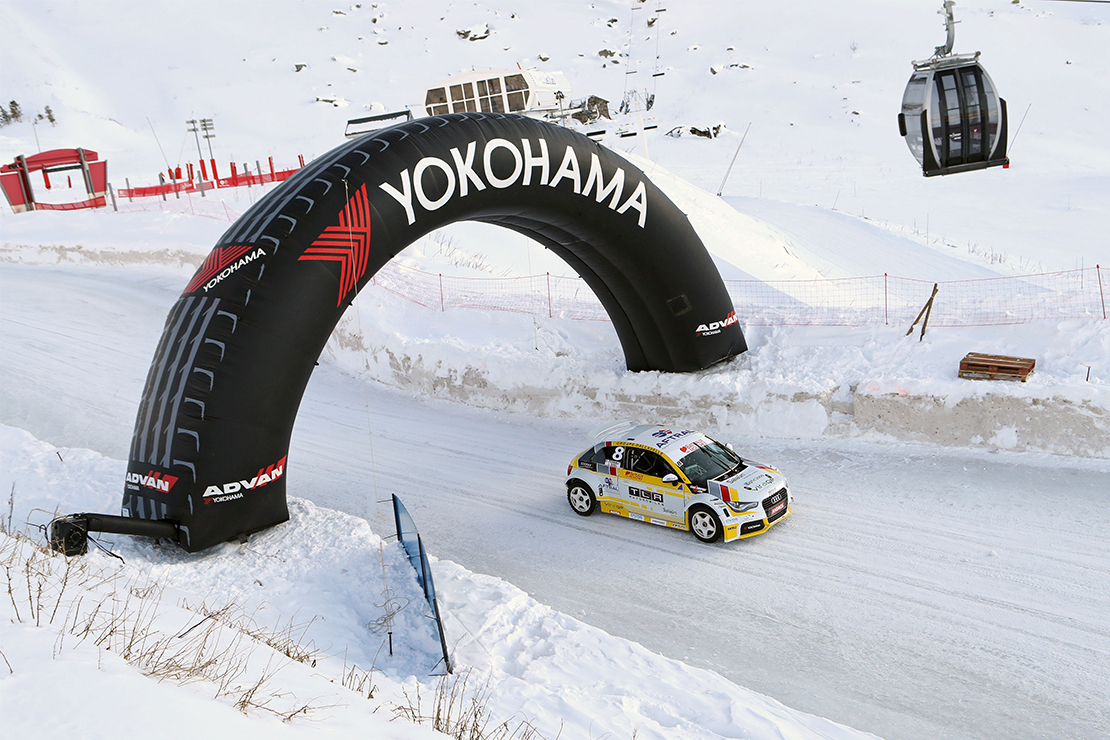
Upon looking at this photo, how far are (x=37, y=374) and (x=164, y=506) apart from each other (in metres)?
9.73

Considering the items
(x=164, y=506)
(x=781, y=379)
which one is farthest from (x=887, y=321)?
(x=164, y=506)

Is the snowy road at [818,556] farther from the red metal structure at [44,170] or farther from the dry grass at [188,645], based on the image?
the red metal structure at [44,170]

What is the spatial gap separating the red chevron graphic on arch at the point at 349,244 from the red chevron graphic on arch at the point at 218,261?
2.82 ft

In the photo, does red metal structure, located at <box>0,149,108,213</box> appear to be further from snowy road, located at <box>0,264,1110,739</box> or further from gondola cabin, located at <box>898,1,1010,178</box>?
gondola cabin, located at <box>898,1,1010,178</box>

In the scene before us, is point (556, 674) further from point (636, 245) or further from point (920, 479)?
point (636, 245)

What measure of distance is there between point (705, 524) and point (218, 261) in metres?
7.47

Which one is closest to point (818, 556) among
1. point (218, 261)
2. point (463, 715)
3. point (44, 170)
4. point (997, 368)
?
point (997, 368)

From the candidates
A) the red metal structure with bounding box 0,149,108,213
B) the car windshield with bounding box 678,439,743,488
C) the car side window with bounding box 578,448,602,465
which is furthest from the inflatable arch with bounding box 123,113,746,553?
the red metal structure with bounding box 0,149,108,213

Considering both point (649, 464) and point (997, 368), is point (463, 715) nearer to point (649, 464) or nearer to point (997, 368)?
point (649, 464)

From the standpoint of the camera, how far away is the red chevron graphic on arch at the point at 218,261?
9.97m

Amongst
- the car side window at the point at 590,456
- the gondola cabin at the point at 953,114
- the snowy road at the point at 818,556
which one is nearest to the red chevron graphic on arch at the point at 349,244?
the snowy road at the point at 818,556

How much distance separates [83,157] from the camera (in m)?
30.6

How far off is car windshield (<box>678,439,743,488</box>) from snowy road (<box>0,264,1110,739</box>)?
3.28ft

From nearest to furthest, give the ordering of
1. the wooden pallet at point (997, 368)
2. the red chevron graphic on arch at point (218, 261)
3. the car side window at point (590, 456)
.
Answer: the red chevron graphic on arch at point (218, 261)
the car side window at point (590, 456)
the wooden pallet at point (997, 368)
